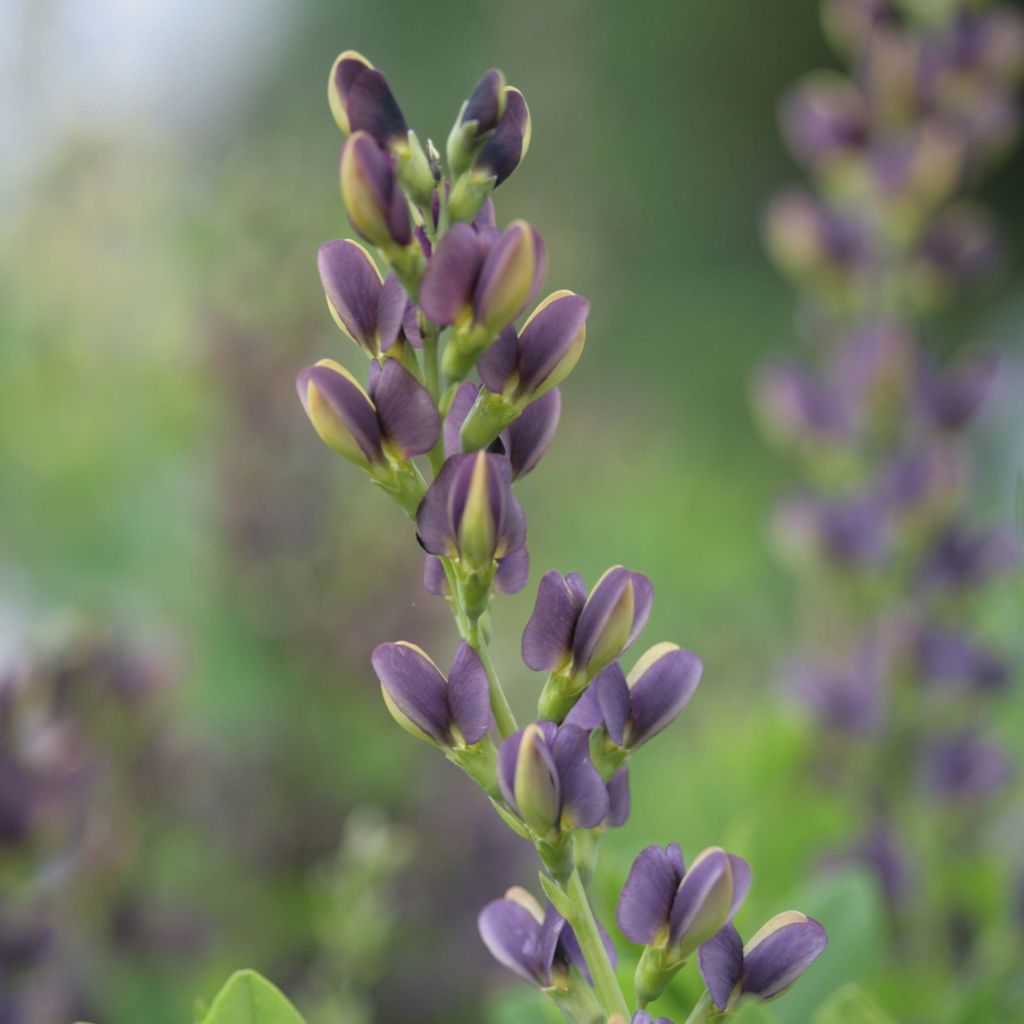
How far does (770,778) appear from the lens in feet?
3.30

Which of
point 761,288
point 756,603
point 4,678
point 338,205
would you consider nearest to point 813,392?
point 4,678

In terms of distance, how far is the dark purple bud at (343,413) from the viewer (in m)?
0.43

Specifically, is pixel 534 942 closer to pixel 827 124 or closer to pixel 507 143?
pixel 507 143

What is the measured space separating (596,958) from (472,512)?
146 mm

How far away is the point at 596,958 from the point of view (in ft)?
1.37

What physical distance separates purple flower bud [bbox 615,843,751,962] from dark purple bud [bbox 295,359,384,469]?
0.16m

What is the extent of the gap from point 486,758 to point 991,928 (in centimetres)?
63

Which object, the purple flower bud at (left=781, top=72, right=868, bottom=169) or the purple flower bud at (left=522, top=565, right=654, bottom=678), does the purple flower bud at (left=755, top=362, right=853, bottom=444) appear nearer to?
the purple flower bud at (left=781, top=72, right=868, bottom=169)

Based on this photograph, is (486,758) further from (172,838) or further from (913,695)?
(172,838)

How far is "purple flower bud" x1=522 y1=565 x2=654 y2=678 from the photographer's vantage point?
43 cm

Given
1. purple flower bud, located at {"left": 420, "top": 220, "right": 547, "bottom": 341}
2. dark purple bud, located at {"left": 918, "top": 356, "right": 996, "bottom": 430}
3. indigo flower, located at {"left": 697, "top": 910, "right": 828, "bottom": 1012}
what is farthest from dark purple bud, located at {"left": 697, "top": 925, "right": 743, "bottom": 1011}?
dark purple bud, located at {"left": 918, "top": 356, "right": 996, "bottom": 430}

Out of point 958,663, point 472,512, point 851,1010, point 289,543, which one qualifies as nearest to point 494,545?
point 472,512

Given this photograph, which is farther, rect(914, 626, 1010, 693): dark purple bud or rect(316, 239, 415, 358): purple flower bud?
rect(914, 626, 1010, 693): dark purple bud

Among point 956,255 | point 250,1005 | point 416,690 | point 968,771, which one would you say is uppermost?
point 956,255
